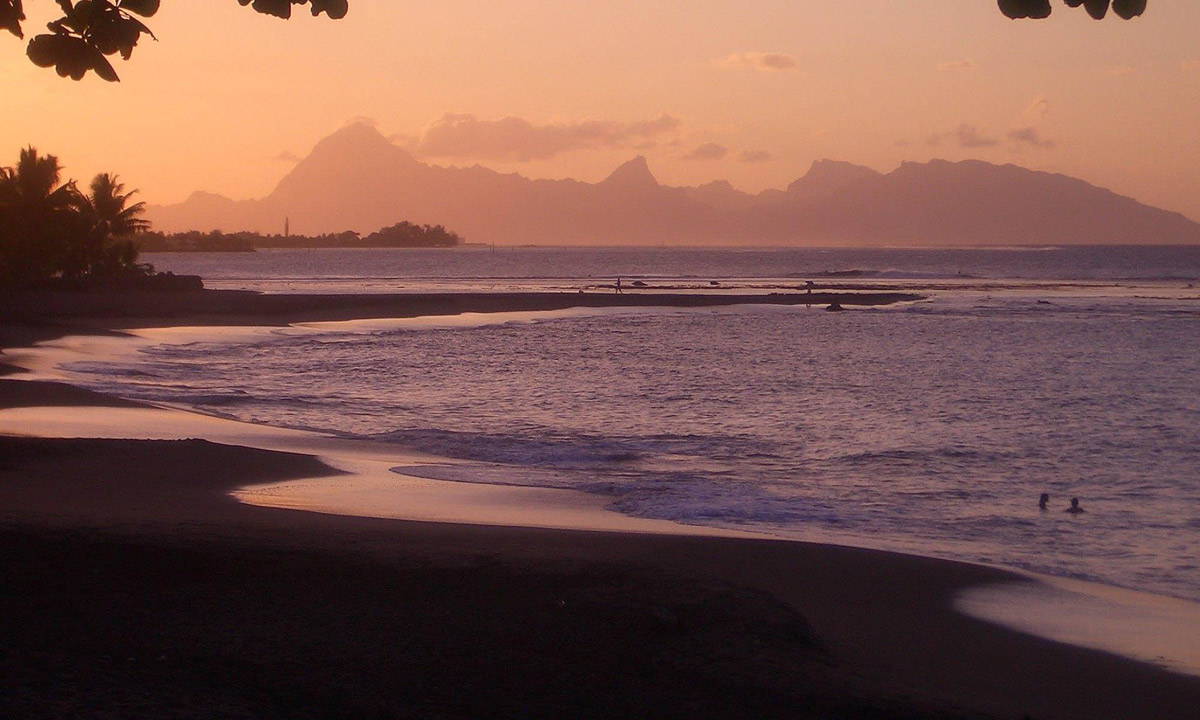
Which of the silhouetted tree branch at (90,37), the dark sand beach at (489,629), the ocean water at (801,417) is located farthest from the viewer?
the ocean water at (801,417)

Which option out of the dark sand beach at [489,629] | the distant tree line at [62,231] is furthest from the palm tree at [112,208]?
the dark sand beach at [489,629]

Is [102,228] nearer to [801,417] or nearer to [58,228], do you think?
[58,228]

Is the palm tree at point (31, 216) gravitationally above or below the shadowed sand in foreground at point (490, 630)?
above

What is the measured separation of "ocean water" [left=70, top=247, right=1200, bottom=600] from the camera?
1231 centimetres

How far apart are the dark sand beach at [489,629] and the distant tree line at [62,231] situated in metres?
40.9

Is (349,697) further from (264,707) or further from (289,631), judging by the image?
(289,631)

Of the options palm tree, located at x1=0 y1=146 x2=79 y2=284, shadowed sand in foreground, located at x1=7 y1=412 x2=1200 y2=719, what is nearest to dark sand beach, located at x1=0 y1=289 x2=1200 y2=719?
shadowed sand in foreground, located at x1=7 y1=412 x2=1200 y2=719

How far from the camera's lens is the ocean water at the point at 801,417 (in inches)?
485

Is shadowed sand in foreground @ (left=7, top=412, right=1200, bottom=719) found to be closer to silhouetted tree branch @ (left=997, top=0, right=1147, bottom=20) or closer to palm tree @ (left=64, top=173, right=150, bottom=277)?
silhouetted tree branch @ (left=997, top=0, right=1147, bottom=20)

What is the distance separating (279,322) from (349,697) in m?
42.0

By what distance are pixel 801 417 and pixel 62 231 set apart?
129 feet

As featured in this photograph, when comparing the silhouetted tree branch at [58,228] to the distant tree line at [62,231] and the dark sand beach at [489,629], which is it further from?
the dark sand beach at [489,629]

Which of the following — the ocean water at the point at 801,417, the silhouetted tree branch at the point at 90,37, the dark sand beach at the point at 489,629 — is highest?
the silhouetted tree branch at the point at 90,37

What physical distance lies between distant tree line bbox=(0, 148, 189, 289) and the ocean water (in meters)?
13.4
